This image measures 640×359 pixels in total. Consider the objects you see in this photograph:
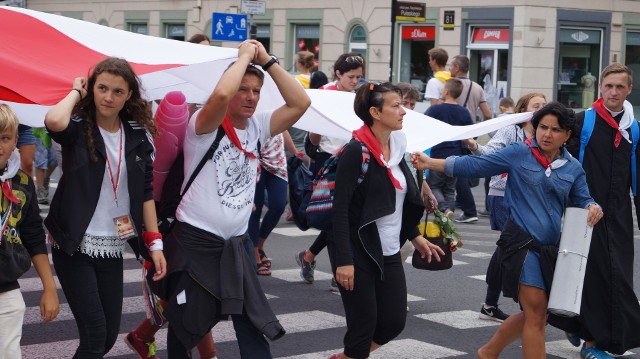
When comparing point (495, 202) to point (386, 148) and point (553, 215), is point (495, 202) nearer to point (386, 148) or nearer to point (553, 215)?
point (553, 215)

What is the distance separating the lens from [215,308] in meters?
5.40

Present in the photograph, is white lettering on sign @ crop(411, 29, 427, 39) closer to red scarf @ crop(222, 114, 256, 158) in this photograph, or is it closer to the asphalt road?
the asphalt road

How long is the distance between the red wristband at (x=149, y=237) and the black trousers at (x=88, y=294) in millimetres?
200

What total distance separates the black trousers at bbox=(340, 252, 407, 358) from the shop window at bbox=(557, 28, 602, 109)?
22.7 metres

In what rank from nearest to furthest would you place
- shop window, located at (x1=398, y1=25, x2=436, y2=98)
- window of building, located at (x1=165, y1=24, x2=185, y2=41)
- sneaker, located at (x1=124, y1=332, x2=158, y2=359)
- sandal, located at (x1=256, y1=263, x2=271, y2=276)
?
sneaker, located at (x1=124, y1=332, x2=158, y2=359) < sandal, located at (x1=256, y1=263, x2=271, y2=276) < shop window, located at (x1=398, y1=25, x2=436, y2=98) < window of building, located at (x1=165, y1=24, x2=185, y2=41)

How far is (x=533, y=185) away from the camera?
6.27 meters

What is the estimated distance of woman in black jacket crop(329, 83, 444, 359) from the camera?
227 inches

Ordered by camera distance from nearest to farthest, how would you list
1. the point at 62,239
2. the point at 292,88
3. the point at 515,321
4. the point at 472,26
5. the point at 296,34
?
1. the point at 62,239
2. the point at 292,88
3. the point at 515,321
4. the point at 472,26
5. the point at 296,34

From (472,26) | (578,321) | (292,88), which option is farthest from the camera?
(472,26)

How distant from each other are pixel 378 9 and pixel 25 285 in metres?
21.5

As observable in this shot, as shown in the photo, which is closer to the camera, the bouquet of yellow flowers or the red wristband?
the red wristband

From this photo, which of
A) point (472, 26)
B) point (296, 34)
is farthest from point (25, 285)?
point (296, 34)

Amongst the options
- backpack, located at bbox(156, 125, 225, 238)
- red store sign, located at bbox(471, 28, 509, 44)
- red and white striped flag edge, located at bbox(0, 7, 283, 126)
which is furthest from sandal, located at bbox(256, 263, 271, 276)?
red store sign, located at bbox(471, 28, 509, 44)

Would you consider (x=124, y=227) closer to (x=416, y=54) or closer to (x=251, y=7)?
(x=251, y=7)
